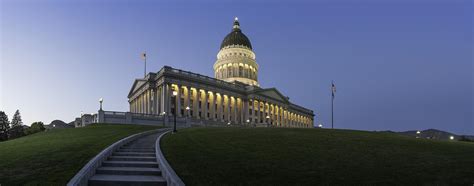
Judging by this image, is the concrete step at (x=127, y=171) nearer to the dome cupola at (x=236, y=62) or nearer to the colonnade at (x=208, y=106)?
the colonnade at (x=208, y=106)

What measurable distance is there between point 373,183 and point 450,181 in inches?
105

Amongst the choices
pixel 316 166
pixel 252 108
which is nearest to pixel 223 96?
pixel 252 108

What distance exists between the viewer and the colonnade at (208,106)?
8769 centimetres

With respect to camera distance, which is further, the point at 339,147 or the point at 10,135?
the point at 10,135

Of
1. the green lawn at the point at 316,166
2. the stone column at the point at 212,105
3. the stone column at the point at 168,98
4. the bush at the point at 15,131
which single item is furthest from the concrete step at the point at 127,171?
the bush at the point at 15,131

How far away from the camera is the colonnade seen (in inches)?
3452

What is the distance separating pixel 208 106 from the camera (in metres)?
100

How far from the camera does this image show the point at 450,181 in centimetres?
1144

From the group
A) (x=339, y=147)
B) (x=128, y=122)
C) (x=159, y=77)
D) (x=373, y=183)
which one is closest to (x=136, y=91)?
(x=159, y=77)

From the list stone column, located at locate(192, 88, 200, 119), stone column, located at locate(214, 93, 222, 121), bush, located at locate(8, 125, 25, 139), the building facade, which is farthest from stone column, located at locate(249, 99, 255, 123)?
bush, located at locate(8, 125, 25, 139)

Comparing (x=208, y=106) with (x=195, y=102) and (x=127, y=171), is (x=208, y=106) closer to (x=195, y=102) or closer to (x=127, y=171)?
(x=195, y=102)

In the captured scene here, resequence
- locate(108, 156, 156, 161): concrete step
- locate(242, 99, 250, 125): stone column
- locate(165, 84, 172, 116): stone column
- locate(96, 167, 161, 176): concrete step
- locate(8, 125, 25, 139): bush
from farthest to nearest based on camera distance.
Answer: locate(242, 99, 250, 125): stone column, locate(8, 125, 25, 139): bush, locate(165, 84, 172, 116): stone column, locate(108, 156, 156, 161): concrete step, locate(96, 167, 161, 176): concrete step

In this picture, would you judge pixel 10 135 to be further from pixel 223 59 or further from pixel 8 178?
pixel 8 178

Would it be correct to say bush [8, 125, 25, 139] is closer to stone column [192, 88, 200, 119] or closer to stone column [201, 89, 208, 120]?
stone column [192, 88, 200, 119]
